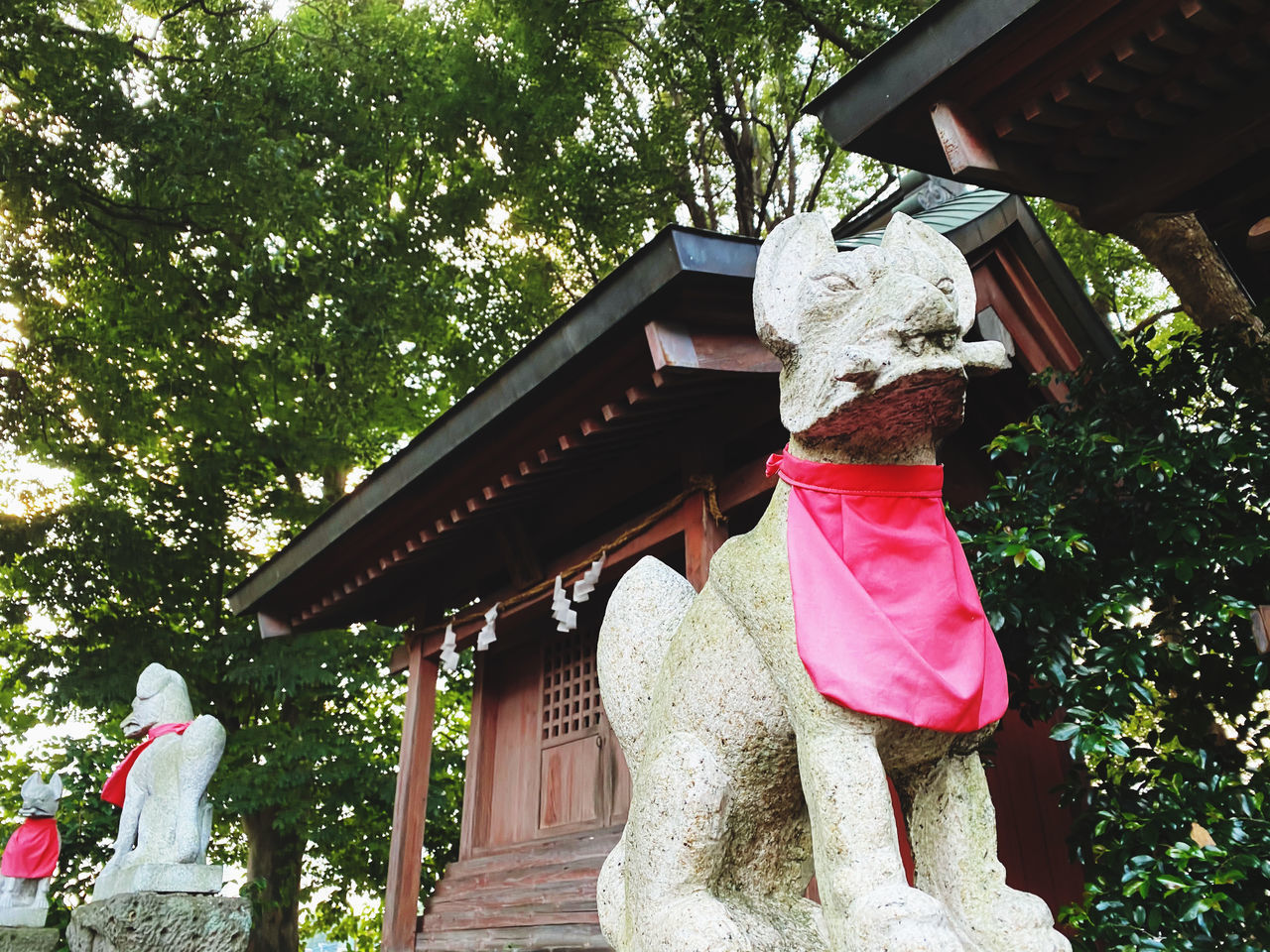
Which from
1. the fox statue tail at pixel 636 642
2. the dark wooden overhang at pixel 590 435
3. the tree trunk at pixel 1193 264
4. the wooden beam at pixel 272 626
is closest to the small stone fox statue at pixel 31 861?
the wooden beam at pixel 272 626

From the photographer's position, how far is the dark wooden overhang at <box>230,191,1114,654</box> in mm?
4266

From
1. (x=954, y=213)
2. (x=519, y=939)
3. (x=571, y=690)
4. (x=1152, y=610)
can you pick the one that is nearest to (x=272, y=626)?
(x=571, y=690)

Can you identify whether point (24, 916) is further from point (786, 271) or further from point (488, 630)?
point (786, 271)

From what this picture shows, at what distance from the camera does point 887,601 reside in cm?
208

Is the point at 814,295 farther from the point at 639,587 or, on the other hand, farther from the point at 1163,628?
the point at 1163,628

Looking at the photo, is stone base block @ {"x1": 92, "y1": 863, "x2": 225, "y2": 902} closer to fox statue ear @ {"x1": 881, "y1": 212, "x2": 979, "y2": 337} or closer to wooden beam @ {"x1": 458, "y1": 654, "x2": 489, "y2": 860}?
wooden beam @ {"x1": 458, "y1": 654, "x2": 489, "y2": 860}

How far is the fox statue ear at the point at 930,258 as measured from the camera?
2.20 metres

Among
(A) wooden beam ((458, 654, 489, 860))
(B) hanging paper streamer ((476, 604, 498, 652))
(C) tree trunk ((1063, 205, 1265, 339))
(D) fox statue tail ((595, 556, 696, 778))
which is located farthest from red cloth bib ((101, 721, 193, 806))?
(C) tree trunk ((1063, 205, 1265, 339))

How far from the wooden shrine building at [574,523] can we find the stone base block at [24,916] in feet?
11.0

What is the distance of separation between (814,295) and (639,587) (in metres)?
0.90

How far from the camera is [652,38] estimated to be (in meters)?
12.4

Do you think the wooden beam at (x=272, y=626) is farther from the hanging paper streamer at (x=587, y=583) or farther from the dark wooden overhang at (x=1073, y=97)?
the dark wooden overhang at (x=1073, y=97)

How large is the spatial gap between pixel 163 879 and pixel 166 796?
1.73 feet

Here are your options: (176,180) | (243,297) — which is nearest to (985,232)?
(176,180)
